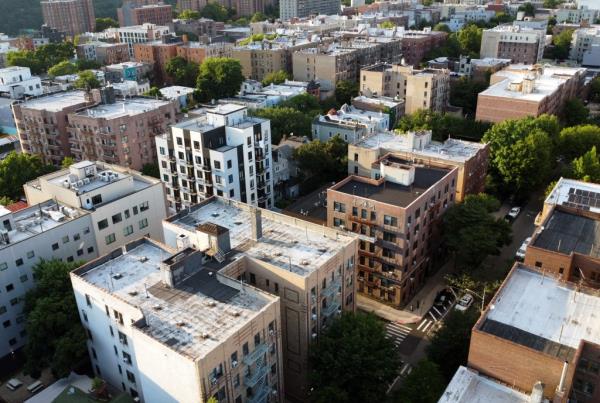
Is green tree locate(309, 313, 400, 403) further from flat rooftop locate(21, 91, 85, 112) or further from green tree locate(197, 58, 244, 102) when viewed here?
green tree locate(197, 58, 244, 102)

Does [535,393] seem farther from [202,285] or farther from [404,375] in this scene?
[202,285]

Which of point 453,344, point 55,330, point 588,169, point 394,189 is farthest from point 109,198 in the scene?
point 588,169

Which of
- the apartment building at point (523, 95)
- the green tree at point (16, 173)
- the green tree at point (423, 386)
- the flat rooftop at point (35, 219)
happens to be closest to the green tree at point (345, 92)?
the apartment building at point (523, 95)

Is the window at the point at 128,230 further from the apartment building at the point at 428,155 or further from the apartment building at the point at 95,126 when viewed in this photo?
the apartment building at the point at 428,155

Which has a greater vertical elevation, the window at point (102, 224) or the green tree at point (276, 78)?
the green tree at point (276, 78)

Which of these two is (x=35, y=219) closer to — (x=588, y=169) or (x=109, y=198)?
(x=109, y=198)
